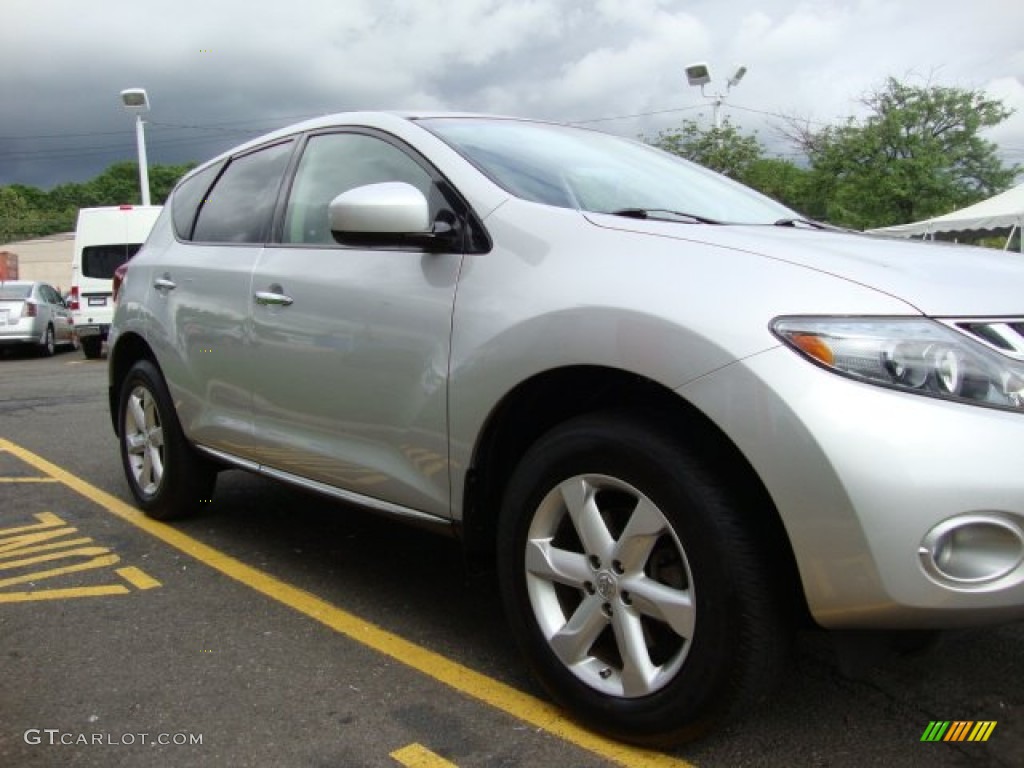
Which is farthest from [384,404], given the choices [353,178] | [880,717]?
[880,717]

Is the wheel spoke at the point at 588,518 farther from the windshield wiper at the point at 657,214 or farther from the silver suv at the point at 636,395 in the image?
the windshield wiper at the point at 657,214

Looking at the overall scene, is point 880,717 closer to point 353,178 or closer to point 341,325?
point 341,325

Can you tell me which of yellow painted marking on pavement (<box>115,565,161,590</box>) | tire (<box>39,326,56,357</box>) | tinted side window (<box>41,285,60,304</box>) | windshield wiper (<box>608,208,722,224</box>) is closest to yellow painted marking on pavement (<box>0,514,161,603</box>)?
yellow painted marking on pavement (<box>115,565,161,590</box>)

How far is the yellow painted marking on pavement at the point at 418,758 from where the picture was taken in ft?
7.53

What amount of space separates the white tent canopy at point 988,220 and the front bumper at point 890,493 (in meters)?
12.3

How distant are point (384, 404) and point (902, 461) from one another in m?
1.58

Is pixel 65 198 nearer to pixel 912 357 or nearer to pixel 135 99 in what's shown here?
pixel 135 99

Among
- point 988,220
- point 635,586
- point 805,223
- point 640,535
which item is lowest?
point 635,586

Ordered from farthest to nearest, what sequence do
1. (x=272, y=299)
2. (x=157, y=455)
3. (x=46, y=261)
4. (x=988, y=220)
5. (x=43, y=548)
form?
(x=46, y=261), (x=988, y=220), (x=157, y=455), (x=43, y=548), (x=272, y=299)

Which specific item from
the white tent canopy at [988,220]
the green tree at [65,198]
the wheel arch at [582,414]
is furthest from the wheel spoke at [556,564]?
the green tree at [65,198]

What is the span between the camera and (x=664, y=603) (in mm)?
2150

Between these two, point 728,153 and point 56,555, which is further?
point 728,153

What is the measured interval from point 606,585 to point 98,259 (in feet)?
51.4

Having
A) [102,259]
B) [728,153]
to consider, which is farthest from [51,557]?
[728,153]
